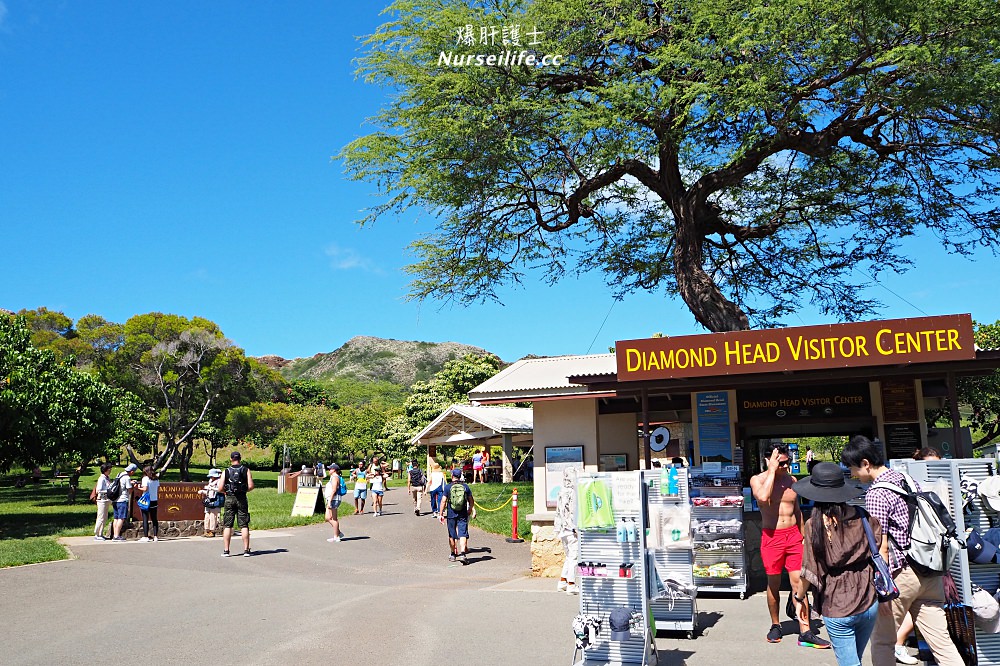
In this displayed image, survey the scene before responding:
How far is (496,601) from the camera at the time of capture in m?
10.3

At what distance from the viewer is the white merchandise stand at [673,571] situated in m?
7.72

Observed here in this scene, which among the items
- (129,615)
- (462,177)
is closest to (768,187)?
(462,177)

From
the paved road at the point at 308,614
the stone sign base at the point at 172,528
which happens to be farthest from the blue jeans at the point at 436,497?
the stone sign base at the point at 172,528

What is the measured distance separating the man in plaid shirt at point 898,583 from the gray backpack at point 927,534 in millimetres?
32

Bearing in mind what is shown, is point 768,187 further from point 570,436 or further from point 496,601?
point 496,601

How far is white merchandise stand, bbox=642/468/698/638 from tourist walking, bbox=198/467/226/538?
11.7m

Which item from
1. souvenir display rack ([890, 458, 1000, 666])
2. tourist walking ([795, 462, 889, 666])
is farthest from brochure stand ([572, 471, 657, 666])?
souvenir display rack ([890, 458, 1000, 666])

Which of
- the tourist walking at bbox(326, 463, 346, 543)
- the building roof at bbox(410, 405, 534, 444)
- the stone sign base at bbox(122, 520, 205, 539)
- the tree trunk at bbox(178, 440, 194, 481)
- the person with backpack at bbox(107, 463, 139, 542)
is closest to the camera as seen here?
the person with backpack at bbox(107, 463, 139, 542)

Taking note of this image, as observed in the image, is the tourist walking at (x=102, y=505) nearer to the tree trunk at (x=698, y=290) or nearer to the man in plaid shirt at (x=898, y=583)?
the tree trunk at (x=698, y=290)

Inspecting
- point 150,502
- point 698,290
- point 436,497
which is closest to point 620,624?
point 698,290

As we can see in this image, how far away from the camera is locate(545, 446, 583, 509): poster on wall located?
46.7ft

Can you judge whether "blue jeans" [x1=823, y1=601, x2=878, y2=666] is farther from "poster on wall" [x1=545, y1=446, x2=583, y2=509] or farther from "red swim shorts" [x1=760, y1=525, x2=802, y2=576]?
"poster on wall" [x1=545, y1=446, x2=583, y2=509]

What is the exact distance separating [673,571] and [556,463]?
6430mm

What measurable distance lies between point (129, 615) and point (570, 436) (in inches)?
316
